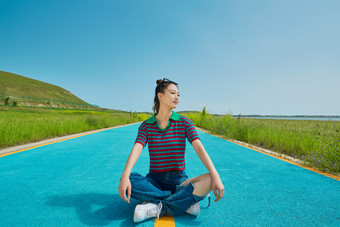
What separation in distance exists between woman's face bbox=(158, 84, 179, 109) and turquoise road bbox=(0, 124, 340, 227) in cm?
136

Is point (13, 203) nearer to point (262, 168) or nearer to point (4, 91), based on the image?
point (262, 168)

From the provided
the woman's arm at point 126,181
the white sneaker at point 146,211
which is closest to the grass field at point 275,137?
the white sneaker at point 146,211

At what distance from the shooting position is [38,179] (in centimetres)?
400

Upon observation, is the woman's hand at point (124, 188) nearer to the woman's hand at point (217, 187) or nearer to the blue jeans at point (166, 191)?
the blue jeans at point (166, 191)

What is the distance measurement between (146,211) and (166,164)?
1.88 feet

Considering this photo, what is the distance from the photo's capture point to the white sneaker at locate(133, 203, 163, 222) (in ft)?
7.53

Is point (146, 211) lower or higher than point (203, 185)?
lower

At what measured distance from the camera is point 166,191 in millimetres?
2521

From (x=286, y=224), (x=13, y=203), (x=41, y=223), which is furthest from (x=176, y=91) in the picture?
(x=13, y=203)

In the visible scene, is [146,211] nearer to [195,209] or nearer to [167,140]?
[195,209]

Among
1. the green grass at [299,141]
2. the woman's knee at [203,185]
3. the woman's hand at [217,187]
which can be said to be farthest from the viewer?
the green grass at [299,141]

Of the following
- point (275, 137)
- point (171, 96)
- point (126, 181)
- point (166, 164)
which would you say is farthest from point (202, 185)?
point (275, 137)

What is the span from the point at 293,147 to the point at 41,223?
747 centimetres

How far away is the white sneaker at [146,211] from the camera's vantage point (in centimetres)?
229
